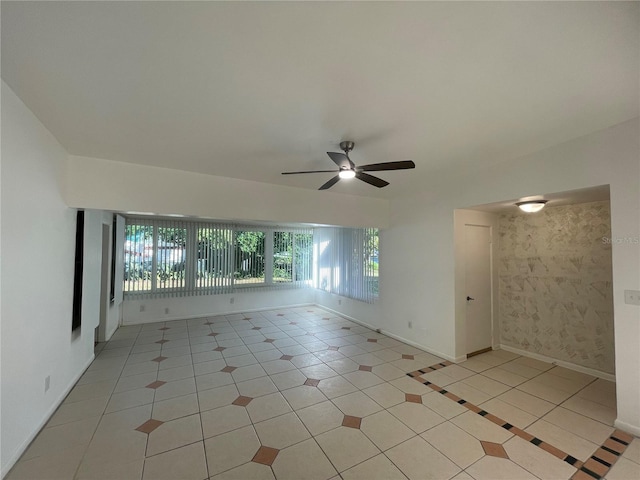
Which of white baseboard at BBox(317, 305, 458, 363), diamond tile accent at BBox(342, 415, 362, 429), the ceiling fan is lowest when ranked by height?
diamond tile accent at BBox(342, 415, 362, 429)

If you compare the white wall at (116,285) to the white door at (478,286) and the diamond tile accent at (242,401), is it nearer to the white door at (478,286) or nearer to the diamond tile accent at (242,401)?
the diamond tile accent at (242,401)

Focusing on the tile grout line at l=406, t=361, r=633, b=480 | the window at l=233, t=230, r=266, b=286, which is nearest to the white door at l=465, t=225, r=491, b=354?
the tile grout line at l=406, t=361, r=633, b=480

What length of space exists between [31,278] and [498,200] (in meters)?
4.79

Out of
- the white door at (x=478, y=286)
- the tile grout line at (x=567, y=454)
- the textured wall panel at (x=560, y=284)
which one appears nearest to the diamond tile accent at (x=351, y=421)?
the tile grout line at (x=567, y=454)

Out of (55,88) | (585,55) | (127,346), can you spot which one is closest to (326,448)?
(585,55)

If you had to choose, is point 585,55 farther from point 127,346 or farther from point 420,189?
point 127,346

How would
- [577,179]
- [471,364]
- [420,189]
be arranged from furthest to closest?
[420,189] → [471,364] → [577,179]

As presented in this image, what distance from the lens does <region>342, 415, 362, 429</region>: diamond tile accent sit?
2.39m

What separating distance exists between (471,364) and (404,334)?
1.13m

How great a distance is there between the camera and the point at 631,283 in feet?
7.45

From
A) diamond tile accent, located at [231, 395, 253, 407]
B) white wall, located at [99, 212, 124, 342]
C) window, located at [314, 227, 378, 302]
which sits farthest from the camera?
window, located at [314, 227, 378, 302]

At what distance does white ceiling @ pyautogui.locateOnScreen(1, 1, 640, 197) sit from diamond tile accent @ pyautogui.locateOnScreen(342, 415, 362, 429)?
105 inches

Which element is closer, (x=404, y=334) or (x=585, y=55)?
(x=585, y=55)

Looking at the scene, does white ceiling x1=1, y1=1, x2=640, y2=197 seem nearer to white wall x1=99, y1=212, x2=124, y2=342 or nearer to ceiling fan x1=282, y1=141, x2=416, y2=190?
ceiling fan x1=282, y1=141, x2=416, y2=190
